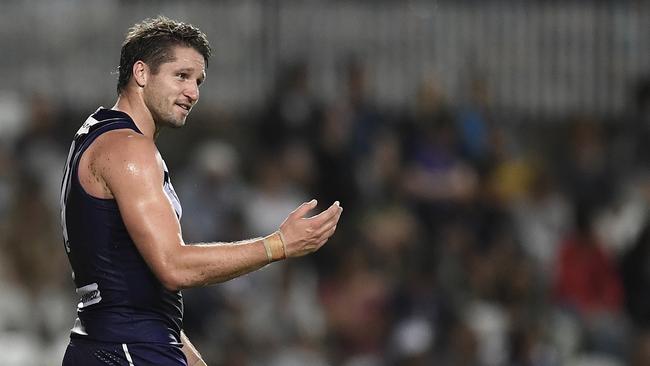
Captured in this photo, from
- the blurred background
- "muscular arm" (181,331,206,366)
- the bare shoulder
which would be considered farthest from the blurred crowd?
the bare shoulder

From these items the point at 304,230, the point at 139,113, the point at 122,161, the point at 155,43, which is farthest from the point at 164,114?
the point at 304,230

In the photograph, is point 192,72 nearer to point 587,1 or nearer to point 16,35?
point 16,35

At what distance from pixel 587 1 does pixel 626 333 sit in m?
4.27

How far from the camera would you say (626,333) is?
12961mm

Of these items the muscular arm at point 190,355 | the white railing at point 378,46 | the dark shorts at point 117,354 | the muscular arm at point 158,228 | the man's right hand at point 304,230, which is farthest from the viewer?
the white railing at point 378,46

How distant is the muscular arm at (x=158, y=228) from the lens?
5484mm

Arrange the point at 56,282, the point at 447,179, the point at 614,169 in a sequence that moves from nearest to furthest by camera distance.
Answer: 1. the point at 56,282
2. the point at 447,179
3. the point at 614,169

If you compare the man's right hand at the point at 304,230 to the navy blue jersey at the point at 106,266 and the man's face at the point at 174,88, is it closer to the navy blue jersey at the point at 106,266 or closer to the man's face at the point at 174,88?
the navy blue jersey at the point at 106,266

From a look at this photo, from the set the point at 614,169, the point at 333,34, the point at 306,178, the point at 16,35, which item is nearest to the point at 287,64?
the point at 333,34

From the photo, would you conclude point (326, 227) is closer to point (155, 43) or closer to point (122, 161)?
point (122, 161)

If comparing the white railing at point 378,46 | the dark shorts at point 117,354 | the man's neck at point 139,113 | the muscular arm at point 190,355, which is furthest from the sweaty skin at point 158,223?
the white railing at point 378,46

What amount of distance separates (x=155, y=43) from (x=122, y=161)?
0.63 meters

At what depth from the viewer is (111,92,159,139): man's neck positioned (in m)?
5.91

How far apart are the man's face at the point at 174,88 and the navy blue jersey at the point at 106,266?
143mm
